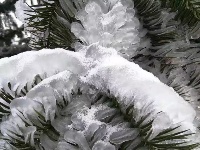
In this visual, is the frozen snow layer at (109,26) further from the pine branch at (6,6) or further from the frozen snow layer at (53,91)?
the pine branch at (6,6)

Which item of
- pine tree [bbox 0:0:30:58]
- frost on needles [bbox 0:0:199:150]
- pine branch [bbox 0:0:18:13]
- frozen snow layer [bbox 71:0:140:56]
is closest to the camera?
frost on needles [bbox 0:0:199:150]

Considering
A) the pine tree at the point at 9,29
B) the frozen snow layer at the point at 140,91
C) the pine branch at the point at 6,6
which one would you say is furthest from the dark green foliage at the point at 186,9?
the pine branch at the point at 6,6

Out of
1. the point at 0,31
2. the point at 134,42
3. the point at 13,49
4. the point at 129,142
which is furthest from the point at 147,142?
the point at 0,31

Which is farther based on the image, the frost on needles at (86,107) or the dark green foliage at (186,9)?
the dark green foliage at (186,9)

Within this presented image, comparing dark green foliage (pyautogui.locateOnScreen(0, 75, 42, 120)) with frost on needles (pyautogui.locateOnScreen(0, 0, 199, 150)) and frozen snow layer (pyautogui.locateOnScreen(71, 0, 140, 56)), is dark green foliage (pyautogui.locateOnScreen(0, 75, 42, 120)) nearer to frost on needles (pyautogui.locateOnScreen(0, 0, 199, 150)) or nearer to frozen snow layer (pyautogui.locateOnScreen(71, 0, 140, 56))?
frost on needles (pyautogui.locateOnScreen(0, 0, 199, 150))

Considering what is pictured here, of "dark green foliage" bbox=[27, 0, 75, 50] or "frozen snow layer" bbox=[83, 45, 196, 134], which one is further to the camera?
"dark green foliage" bbox=[27, 0, 75, 50]

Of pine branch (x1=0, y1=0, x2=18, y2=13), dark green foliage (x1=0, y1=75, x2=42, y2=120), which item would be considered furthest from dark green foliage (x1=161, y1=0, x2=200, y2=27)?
pine branch (x1=0, y1=0, x2=18, y2=13)
